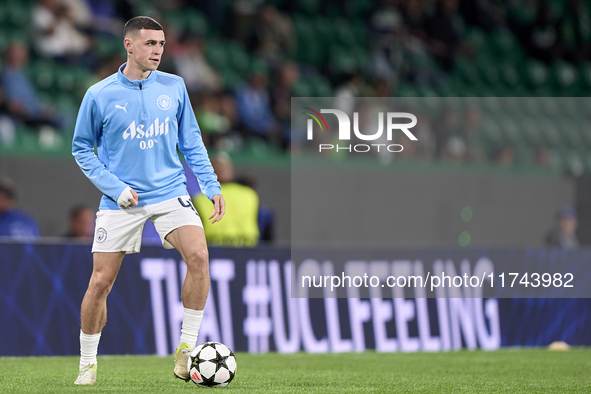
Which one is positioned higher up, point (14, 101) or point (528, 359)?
point (14, 101)

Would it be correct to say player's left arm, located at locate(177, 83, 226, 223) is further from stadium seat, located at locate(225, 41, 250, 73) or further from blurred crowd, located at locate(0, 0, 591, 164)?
stadium seat, located at locate(225, 41, 250, 73)

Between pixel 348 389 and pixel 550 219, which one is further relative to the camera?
pixel 550 219

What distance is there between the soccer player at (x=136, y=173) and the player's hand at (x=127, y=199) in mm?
86

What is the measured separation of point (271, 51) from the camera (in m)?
14.3

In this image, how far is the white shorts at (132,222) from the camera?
→ 550 centimetres

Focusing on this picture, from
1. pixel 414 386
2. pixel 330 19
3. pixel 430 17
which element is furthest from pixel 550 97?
pixel 414 386

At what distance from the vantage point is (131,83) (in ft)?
18.3

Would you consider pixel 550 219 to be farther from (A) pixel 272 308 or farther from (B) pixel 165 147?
(B) pixel 165 147

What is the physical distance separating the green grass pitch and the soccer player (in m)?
0.41

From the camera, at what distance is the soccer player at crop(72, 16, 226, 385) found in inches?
→ 216

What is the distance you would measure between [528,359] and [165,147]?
433 centimetres

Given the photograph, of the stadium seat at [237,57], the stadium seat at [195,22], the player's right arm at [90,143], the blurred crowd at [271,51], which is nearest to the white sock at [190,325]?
the player's right arm at [90,143]

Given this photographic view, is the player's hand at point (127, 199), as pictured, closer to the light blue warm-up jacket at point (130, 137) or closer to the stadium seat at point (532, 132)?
the light blue warm-up jacket at point (130, 137)

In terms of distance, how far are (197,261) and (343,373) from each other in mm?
1863
